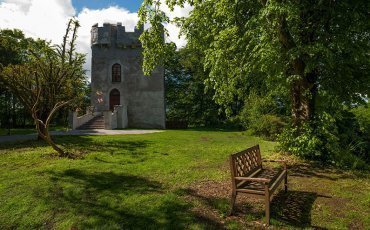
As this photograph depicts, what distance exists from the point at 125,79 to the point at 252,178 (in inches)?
1049

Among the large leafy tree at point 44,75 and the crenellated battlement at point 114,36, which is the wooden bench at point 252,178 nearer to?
the large leafy tree at point 44,75

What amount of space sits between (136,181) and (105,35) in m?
25.3

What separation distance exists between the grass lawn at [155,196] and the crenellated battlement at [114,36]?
2144cm

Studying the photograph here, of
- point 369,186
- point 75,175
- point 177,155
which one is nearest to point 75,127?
point 177,155

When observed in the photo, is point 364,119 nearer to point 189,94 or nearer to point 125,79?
point 125,79

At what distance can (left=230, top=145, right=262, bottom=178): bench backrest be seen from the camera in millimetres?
5926

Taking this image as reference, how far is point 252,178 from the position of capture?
5.58m

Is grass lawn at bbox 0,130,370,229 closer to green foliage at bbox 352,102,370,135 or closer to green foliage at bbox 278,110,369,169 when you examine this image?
green foliage at bbox 278,110,369,169

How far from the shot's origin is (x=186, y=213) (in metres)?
5.90

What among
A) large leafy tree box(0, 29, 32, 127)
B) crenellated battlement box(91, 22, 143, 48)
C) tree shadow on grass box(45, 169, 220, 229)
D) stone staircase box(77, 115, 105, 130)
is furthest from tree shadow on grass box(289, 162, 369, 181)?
large leafy tree box(0, 29, 32, 127)

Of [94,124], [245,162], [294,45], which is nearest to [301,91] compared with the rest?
[294,45]

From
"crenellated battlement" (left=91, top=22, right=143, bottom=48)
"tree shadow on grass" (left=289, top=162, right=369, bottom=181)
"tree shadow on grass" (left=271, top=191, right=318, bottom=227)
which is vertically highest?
"crenellated battlement" (left=91, top=22, right=143, bottom=48)

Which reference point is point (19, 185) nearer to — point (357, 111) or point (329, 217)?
point (329, 217)

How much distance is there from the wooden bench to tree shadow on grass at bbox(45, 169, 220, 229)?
110cm
